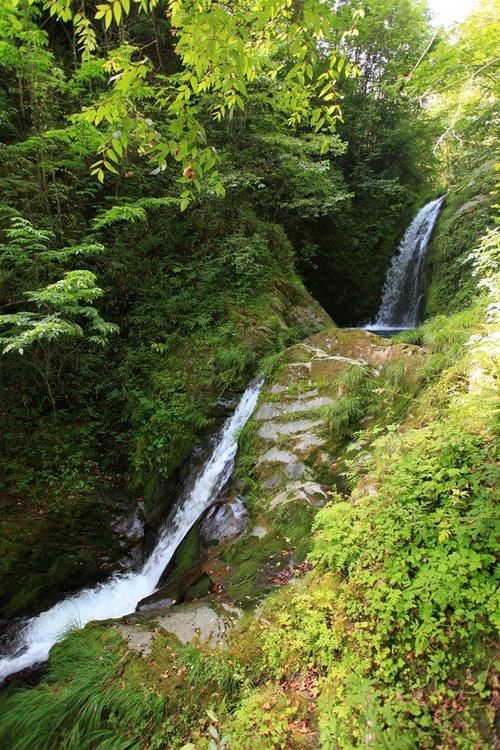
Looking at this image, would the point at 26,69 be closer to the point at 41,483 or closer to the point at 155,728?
the point at 41,483

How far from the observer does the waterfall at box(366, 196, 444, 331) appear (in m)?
11.6

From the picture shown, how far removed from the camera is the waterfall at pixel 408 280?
38.1 feet

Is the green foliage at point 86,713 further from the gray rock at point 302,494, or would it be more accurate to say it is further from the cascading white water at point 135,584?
the gray rock at point 302,494

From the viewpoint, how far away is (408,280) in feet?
39.7

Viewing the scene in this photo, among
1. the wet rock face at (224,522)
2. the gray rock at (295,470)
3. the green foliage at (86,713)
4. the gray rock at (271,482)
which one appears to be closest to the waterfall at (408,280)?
the gray rock at (295,470)

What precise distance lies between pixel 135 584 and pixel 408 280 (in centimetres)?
1030

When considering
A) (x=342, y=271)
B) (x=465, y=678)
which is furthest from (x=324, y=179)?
(x=465, y=678)

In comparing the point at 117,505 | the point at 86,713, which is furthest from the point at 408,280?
the point at 86,713

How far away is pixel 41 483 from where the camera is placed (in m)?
6.88

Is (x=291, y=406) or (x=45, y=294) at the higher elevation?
(x=45, y=294)

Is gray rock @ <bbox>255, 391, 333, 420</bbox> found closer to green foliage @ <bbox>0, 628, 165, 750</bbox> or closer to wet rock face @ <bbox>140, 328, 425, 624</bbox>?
wet rock face @ <bbox>140, 328, 425, 624</bbox>

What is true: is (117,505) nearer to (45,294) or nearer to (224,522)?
(224,522)

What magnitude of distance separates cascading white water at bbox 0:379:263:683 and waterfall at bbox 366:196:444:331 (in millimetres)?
6506

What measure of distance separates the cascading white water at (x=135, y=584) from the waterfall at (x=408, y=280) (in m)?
6.51
